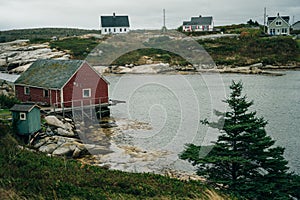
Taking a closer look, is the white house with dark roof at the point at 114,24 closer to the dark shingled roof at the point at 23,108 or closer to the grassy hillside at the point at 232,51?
the grassy hillside at the point at 232,51

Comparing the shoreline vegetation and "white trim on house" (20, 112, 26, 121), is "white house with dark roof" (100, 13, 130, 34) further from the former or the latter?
"white trim on house" (20, 112, 26, 121)

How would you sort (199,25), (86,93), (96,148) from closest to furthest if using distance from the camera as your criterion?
(96,148)
(86,93)
(199,25)

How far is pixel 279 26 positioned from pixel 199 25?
21.8m

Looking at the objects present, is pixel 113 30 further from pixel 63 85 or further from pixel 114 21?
pixel 63 85

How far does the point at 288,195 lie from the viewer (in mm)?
13477

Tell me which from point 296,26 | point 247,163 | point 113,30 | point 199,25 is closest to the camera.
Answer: point 247,163

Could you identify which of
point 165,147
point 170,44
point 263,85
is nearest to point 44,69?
point 165,147

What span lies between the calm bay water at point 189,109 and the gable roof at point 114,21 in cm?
4646

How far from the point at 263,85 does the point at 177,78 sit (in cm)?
1639

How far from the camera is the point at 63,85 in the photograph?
1163 inches

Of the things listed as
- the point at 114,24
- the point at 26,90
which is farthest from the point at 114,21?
the point at 26,90

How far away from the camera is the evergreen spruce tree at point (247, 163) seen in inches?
542

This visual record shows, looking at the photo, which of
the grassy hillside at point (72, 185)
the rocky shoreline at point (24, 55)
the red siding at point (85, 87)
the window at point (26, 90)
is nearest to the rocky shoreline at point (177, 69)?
the rocky shoreline at point (24, 55)

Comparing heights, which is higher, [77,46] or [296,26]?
[296,26]
